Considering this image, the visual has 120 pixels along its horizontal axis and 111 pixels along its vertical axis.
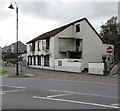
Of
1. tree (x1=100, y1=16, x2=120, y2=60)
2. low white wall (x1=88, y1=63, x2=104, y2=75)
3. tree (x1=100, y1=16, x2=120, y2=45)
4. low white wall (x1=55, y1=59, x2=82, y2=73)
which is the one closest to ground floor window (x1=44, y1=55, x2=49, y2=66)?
low white wall (x1=55, y1=59, x2=82, y2=73)

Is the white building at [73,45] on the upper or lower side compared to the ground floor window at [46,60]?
upper

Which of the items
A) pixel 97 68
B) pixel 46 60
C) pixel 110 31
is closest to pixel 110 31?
pixel 110 31

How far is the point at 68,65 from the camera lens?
2656 centimetres

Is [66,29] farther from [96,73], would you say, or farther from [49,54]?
[96,73]

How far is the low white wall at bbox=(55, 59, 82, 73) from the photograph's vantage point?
24984 millimetres

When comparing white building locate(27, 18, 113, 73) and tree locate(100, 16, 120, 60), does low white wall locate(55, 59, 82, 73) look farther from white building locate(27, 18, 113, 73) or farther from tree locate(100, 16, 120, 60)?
tree locate(100, 16, 120, 60)

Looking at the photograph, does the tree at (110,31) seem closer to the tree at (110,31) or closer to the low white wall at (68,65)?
the tree at (110,31)

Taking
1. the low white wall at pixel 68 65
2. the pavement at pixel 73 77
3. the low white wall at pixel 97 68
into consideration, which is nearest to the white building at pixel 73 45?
the low white wall at pixel 68 65

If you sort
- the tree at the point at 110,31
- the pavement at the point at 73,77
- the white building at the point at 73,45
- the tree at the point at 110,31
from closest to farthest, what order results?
the pavement at the point at 73,77
the white building at the point at 73,45
the tree at the point at 110,31
the tree at the point at 110,31

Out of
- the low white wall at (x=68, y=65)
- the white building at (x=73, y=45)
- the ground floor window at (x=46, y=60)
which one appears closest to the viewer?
the low white wall at (x=68, y=65)

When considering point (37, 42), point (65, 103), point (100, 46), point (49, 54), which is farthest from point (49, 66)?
point (65, 103)

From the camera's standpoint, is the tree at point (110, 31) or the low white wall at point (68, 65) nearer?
the low white wall at point (68, 65)

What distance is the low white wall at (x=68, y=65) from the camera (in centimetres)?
2498

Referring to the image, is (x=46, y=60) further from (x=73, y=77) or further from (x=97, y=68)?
(x=73, y=77)
